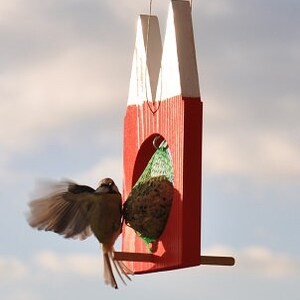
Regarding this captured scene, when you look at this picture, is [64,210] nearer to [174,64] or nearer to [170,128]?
[170,128]

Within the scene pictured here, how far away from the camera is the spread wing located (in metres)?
6.06

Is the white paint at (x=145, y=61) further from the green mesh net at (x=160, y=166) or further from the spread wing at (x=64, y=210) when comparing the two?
the spread wing at (x=64, y=210)

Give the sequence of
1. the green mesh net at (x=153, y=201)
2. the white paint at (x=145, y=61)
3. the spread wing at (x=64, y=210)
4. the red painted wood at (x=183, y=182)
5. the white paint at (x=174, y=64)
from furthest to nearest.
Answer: the white paint at (x=145, y=61)
the spread wing at (x=64, y=210)
the green mesh net at (x=153, y=201)
the white paint at (x=174, y=64)
the red painted wood at (x=183, y=182)

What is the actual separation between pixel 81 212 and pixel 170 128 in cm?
62

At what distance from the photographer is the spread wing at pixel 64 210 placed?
606cm

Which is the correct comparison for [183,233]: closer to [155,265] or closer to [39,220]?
[155,265]

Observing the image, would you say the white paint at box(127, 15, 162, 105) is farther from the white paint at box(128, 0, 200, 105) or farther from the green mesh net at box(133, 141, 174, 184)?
the green mesh net at box(133, 141, 174, 184)

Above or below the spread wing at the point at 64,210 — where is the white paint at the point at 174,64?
above

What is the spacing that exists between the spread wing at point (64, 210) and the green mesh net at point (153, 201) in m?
0.19

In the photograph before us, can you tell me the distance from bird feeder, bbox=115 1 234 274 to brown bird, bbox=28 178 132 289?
0.63 feet

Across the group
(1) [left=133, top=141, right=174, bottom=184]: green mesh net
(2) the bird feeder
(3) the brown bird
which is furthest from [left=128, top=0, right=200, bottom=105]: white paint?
(3) the brown bird

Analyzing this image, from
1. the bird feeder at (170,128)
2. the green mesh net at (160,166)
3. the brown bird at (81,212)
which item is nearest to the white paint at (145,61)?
the bird feeder at (170,128)

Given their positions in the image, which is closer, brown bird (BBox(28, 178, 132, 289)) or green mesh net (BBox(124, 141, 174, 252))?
green mesh net (BBox(124, 141, 174, 252))

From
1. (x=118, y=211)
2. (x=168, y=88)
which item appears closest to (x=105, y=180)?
(x=118, y=211)
